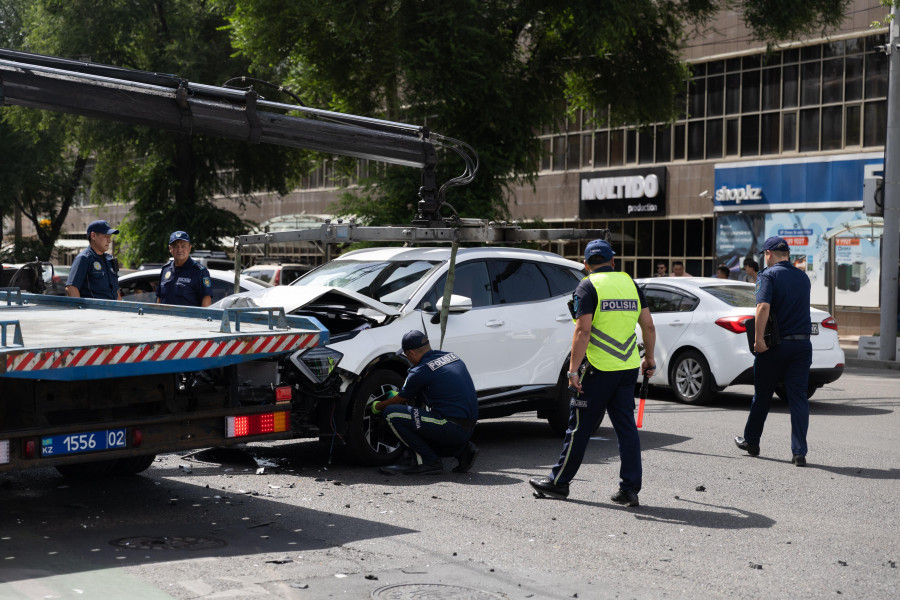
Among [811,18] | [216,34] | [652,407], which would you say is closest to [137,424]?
[652,407]

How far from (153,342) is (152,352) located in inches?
2.2

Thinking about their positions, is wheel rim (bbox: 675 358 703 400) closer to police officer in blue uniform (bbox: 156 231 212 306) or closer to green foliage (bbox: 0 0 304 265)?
police officer in blue uniform (bbox: 156 231 212 306)

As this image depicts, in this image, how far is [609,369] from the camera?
25.4 ft

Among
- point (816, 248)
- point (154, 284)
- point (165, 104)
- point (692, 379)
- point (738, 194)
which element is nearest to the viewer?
point (165, 104)

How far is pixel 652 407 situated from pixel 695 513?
6.29 m

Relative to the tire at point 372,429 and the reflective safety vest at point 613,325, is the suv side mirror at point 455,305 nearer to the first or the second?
the tire at point 372,429

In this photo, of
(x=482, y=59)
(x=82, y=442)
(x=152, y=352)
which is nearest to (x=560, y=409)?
(x=152, y=352)

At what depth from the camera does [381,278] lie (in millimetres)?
10102

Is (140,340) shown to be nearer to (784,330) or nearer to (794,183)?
(784,330)

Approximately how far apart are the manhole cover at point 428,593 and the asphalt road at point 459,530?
0.6 inches

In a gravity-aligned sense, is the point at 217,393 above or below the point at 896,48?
below

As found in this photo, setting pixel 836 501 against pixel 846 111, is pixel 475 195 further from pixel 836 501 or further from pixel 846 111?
pixel 836 501

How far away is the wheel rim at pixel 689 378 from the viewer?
13.9m

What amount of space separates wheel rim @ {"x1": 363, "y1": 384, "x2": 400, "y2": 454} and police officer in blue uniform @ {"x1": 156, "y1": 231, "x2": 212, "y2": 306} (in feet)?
7.50
